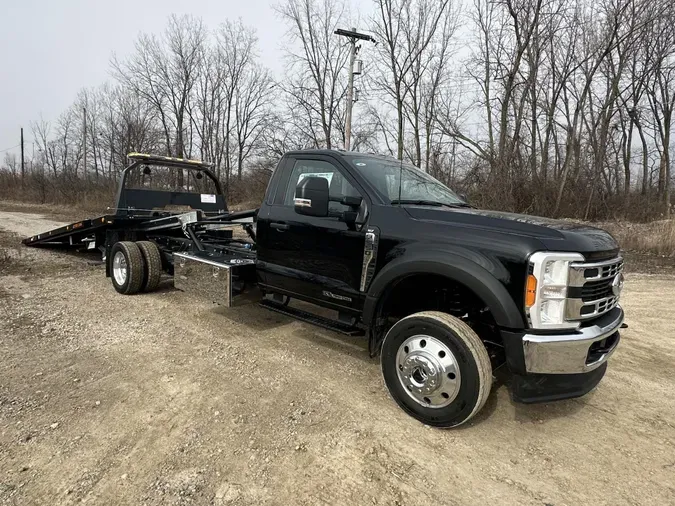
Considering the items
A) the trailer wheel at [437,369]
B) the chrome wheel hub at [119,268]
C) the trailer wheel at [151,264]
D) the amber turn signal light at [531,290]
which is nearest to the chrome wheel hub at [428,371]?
the trailer wheel at [437,369]

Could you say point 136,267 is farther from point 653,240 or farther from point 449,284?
point 653,240

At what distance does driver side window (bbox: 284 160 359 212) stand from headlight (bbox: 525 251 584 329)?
1.65 metres

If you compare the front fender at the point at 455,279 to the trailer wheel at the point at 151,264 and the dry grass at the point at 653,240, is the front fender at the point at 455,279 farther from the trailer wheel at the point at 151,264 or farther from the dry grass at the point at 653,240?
the dry grass at the point at 653,240

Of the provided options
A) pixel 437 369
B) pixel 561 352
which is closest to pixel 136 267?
pixel 437 369

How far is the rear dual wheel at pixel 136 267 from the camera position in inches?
245

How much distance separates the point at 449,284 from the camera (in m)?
A: 3.36

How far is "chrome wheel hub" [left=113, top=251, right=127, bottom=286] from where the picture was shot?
654 cm

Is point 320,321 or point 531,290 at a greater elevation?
point 531,290

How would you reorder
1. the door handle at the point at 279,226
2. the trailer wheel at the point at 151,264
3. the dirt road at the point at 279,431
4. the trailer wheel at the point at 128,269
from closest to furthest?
the dirt road at the point at 279,431 → the door handle at the point at 279,226 → the trailer wheel at the point at 128,269 → the trailer wheel at the point at 151,264

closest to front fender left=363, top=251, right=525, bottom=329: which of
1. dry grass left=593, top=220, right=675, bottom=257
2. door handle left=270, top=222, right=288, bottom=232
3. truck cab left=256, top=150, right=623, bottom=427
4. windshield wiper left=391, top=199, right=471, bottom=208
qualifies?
truck cab left=256, top=150, right=623, bottom=427

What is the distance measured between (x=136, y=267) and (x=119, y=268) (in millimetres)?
601

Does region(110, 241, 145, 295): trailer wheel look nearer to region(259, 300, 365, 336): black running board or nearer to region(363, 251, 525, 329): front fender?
region(259, 300, 365, 336): black running board

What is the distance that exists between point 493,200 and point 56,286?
14382 millimetres

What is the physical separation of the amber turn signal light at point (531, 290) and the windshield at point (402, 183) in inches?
52.3
